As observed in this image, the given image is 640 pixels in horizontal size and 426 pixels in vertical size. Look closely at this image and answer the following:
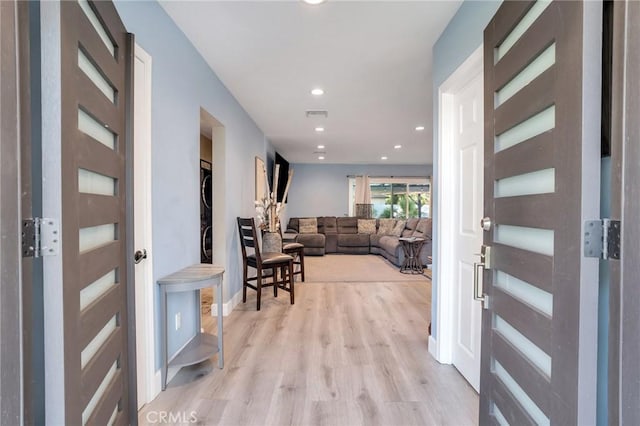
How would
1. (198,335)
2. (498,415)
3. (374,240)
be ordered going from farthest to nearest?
(374,240)
(198,335)
(498,415)

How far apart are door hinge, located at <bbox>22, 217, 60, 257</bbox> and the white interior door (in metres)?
1.87

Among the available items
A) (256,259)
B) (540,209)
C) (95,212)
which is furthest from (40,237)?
(256,259)

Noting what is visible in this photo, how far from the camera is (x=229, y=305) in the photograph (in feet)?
11.1

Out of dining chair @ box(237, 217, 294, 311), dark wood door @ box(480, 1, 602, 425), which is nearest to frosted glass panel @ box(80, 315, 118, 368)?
dark wood door @ box(480, 1, 602, 425)

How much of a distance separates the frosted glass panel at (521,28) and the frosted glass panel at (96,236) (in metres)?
1.54

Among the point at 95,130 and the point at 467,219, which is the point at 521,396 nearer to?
the point at 467,219

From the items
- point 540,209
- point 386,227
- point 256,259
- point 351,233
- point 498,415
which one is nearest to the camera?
point 540,209

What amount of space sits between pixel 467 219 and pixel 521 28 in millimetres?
1176

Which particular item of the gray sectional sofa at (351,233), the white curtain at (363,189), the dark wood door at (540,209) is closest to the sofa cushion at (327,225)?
the gray sectional sofa at (351,233)

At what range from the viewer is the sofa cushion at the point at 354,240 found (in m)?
7.93

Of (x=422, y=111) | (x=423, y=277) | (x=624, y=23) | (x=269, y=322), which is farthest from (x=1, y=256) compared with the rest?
(x=423, y=277)

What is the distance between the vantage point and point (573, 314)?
0.82 meters

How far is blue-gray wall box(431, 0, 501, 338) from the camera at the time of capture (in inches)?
65.3

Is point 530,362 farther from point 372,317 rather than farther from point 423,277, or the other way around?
point 423,277
